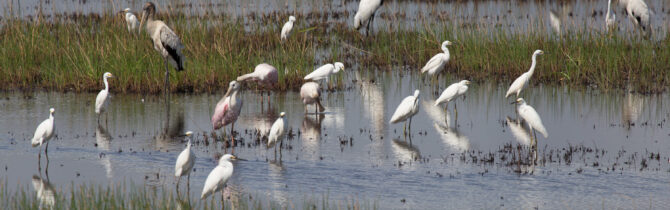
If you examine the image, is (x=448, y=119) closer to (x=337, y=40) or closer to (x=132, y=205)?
(x=132, y=205)

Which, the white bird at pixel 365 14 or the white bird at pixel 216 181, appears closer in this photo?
the white bird at pixel 216 181

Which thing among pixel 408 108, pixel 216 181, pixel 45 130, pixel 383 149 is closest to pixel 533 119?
pixel 408 108

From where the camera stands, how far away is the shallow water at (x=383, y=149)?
8758 mm

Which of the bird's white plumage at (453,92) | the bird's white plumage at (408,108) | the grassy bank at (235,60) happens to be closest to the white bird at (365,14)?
the grassy bank at (235,60)

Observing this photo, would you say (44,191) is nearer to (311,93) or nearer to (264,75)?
(311,93)

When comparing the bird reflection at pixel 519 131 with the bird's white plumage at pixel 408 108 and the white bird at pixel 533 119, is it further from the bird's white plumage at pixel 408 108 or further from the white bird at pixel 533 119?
the bird's white plumage at pixel 408 108

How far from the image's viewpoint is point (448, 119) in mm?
13305

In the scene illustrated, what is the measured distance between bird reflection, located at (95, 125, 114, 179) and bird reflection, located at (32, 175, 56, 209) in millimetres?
635

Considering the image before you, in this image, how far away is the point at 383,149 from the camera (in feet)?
36.0

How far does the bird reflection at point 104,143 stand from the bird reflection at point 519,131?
5.00 meters

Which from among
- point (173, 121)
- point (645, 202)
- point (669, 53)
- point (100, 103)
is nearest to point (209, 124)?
point (173, 121)

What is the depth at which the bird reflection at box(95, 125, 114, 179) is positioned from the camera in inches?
382

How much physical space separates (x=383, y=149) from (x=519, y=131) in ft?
7.39

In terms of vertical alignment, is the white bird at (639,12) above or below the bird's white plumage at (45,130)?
above
